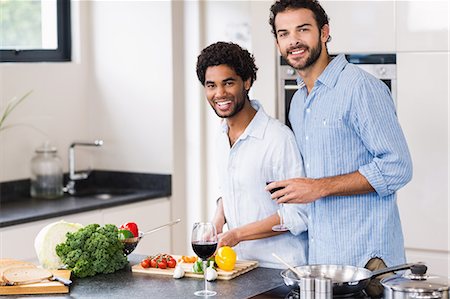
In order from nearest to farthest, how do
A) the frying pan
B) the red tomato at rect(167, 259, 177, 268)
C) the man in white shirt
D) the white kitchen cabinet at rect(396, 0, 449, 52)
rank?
the frying pan → the red tomato at rect(167, 259, 177, 268) → the man in white shirt → the white kitchen cabinet at rect(396, 0, 449, 52)

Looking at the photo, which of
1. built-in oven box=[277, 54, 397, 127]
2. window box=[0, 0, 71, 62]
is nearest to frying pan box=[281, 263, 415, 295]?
built-in oven box=[277, 54, 397, 127]

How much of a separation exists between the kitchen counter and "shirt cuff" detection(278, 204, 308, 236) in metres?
0.23

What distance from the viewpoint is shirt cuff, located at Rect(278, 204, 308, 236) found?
3.32 m

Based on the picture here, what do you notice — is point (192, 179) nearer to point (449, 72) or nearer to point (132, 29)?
point (132, 29)

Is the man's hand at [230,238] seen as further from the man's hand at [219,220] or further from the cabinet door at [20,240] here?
the cabinet door at [20,240]

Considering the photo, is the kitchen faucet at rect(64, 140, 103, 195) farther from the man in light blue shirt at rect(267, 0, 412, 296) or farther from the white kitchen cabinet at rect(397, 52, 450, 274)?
the man in light blue shirt at rect(267, 0, 412, 296)

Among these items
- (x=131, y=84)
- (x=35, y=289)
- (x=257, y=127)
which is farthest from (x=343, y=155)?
(x=131, y=84)

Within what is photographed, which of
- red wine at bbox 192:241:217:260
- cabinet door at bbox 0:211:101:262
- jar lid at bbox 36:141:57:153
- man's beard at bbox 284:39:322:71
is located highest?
man's beard at bbox 284:39:322:71

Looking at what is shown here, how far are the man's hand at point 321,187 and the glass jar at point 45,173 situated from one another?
2.47 m

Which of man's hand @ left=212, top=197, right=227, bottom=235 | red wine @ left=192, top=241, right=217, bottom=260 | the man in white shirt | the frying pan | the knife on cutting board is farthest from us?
man's hand @ left=212, top=197, right=227, bottom=235

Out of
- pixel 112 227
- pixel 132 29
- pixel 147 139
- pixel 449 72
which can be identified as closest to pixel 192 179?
pixel 147 139

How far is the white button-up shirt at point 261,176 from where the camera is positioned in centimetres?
339

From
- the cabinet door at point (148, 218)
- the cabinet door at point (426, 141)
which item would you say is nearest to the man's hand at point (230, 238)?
the cabinet door at point (426, 141)

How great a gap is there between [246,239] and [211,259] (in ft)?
0.78
